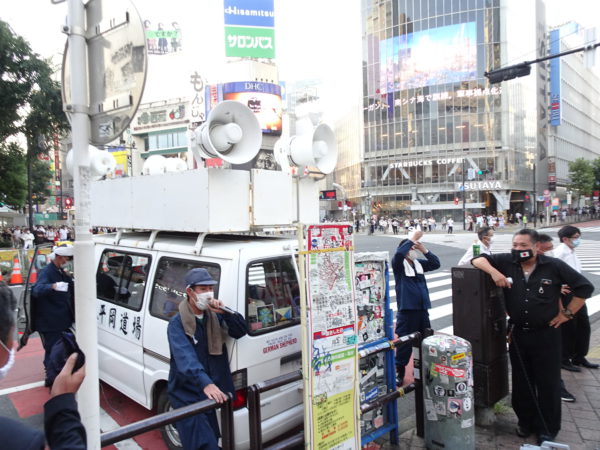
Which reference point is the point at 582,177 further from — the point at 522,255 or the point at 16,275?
the point at 16,275

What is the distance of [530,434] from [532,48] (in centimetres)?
6437

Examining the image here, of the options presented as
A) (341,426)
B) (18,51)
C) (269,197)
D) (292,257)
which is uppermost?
(18,51)

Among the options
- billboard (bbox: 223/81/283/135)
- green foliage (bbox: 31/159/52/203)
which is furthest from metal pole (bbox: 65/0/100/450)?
billboard (bbox: 223/81/283/135)

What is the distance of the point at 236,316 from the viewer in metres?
2.94

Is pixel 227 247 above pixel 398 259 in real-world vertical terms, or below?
above

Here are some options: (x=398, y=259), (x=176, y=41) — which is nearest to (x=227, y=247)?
(x=398, y=259)

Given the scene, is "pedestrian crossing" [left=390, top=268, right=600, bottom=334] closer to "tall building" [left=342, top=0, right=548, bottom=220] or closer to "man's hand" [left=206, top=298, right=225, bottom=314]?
"man's hand" [left=206, top=298, right=225, bottom=314]

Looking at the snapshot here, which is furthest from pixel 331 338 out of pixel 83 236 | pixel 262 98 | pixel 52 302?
pixel 262 98

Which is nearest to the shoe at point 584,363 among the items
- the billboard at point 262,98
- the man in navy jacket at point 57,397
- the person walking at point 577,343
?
the person walking at point 577,343

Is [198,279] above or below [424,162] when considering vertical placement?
below

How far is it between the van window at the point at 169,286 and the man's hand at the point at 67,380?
1.96 meters

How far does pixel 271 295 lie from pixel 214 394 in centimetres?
107

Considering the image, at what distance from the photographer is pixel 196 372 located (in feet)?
8.70

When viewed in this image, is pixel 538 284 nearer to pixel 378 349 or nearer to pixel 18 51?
pixel 378 349
